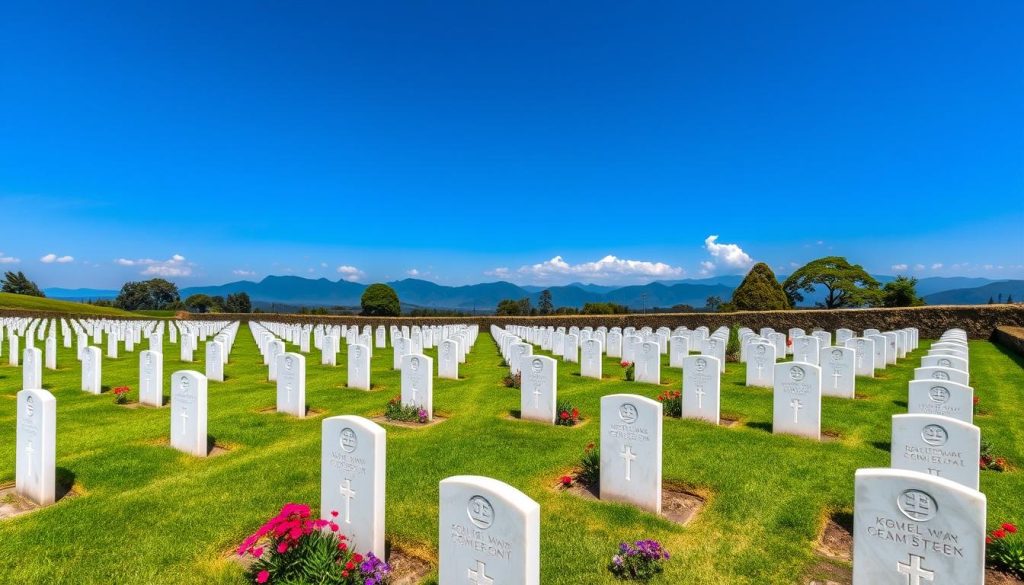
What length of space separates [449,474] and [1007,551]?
5.28 m

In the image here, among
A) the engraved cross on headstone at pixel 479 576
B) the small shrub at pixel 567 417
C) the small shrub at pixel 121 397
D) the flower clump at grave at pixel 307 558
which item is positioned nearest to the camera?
the engraved cross on headstone at pixel 479 576

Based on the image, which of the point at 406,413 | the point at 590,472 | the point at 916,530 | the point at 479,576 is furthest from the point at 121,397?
the point at 916,530

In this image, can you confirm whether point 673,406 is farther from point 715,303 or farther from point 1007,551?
point 715,303

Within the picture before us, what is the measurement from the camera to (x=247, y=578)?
399 centimetres

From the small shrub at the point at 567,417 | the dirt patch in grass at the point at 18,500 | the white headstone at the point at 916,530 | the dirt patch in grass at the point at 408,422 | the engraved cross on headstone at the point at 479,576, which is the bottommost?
the dirt patch in grass at the point at 408,422

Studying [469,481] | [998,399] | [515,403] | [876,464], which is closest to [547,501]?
[469,481]

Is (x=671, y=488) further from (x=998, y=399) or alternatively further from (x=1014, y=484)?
(x=998, y=399)

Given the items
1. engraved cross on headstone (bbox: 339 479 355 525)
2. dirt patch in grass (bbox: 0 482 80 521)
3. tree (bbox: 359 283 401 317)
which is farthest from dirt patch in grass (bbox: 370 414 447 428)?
tree (bbox: 359 283 401 317)

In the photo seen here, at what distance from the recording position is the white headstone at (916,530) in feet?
9.92

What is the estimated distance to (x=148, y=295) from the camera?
268 feet

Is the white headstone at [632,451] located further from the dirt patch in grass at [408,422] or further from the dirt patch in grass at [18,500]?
the dirt patch in grass at [18,500]

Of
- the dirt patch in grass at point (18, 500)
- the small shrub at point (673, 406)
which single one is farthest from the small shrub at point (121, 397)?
the small shrub at point (673, 406)

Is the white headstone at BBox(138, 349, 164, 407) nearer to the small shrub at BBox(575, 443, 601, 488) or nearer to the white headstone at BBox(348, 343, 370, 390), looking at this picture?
the white headstone at BBox(348, 343, 370, 390)

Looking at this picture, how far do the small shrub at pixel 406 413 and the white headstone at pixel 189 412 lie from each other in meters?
3.10
